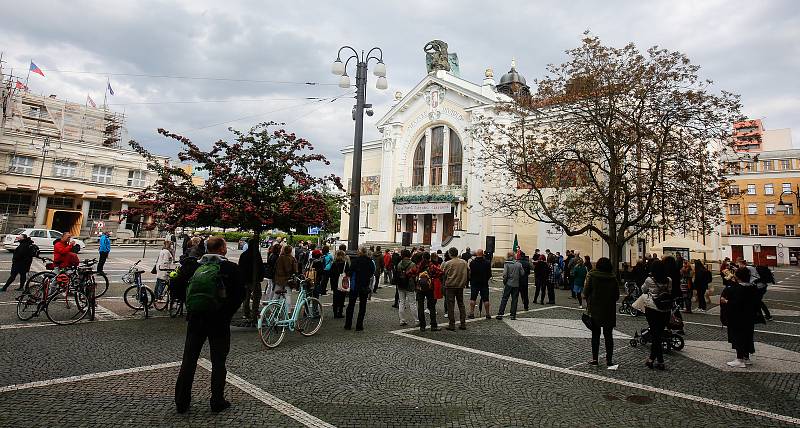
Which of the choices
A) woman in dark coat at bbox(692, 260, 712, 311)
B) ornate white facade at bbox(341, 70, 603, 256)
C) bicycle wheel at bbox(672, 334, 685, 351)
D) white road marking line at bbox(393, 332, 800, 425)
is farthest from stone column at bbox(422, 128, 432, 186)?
white road marking line at bbox(393, 332, 800, 425)

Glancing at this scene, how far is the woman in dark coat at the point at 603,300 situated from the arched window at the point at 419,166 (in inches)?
1241

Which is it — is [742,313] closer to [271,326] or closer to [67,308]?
[271,326]

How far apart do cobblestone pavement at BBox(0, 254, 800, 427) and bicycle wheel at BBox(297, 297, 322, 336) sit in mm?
196

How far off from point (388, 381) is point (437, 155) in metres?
32.6

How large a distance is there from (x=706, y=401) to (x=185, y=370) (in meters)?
6.07

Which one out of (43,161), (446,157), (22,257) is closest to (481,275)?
(22,257)

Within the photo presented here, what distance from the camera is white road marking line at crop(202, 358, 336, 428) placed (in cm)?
413

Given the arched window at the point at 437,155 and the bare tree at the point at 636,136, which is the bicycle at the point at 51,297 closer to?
the bare tree at the point at 636,136

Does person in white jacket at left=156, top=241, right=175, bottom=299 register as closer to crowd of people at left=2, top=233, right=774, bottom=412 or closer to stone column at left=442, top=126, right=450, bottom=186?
crowd of people at left=2, top=233, right=774, bottom=412

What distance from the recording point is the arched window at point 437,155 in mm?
36594

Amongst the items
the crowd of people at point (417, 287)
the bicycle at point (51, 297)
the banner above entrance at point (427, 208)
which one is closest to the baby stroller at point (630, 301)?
the crowd of people at point (417, 287)

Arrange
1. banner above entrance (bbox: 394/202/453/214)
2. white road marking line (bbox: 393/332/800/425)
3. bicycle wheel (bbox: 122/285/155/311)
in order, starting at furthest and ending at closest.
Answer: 1. banner above entrance (bbox: 394/202/453/214)
2. bicycle wheel (bbox: 122/285/155/311)
3. white road marking line (bbox: 393/332/800/425)

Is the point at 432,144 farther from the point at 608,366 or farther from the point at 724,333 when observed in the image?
the point at 608,366

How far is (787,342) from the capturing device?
27.7 ft
